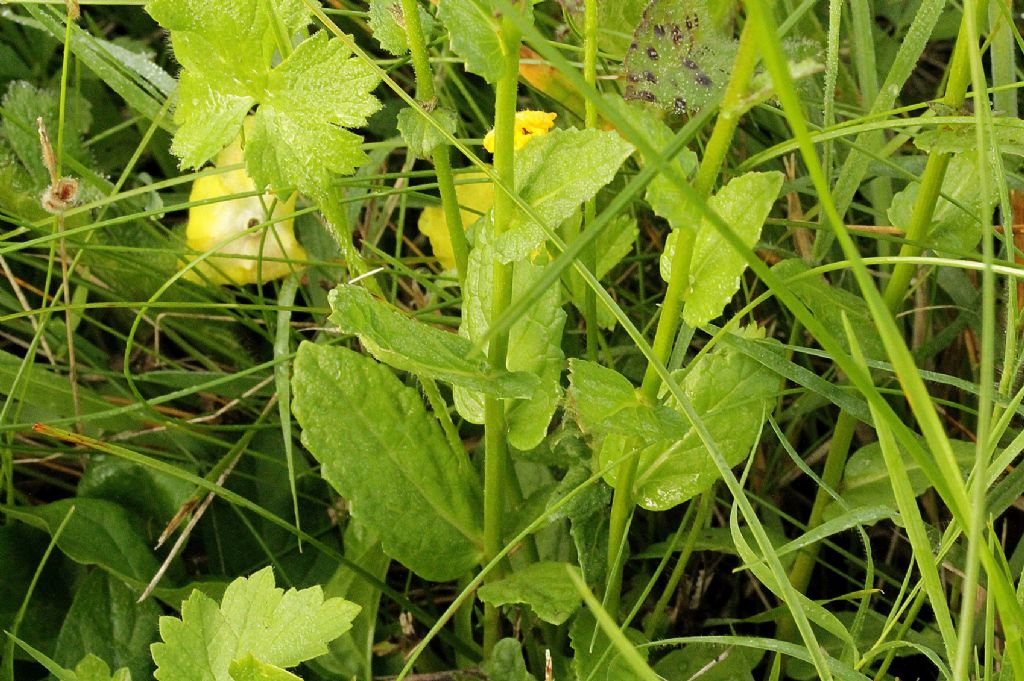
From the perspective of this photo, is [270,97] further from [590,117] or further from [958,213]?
[958,213]

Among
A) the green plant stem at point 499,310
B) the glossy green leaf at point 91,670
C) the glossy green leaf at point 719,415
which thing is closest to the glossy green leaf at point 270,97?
the green plant stem at point 499,310

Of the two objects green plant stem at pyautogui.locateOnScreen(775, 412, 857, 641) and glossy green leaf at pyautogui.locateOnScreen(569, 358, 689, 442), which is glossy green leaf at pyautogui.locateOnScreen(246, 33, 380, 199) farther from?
green plant stem at pyautogui.locateOnScreen(775, 412, 857, 641)

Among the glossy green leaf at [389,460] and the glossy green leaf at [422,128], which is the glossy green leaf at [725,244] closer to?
the glossy green leaf at [422,128]

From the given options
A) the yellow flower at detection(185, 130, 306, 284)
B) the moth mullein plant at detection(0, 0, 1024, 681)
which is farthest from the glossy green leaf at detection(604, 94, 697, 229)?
the yellow flower at detection(185, 130, 306, 284)

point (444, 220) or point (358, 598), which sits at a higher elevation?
point (444, 220)

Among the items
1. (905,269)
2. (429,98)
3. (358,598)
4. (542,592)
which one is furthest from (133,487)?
(905,269)
